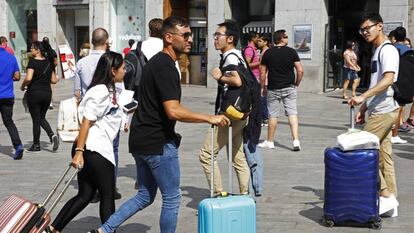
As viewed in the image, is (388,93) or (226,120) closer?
(226,120)

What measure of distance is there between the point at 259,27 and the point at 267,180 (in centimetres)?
1467

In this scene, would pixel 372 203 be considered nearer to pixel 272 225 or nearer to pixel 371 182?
pixel 371 182

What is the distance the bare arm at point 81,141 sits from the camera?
4930mm

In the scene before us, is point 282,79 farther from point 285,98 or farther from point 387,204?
point 387,204

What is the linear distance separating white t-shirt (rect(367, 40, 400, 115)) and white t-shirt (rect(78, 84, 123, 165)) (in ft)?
8.23

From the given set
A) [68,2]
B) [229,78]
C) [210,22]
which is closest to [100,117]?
[229,78]

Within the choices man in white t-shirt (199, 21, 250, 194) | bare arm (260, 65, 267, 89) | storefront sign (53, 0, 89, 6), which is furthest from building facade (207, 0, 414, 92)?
man in white t-shirt (199, 21, 250, 194)

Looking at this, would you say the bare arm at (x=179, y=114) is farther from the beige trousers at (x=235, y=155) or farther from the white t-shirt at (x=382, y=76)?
the white t-shirt at (x=382, y=76)

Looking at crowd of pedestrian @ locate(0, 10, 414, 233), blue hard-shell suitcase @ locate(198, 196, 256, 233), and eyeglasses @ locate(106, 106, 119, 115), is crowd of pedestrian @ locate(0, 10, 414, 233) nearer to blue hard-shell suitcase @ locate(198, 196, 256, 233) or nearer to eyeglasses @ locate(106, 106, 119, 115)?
eyeglasses @ locate(106, 106, 119, 115)

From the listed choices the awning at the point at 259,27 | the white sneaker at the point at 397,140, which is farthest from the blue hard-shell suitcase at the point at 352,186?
the awning at the point at 259,27

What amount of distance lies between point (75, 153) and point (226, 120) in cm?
125

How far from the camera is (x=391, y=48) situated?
5938 millimetres

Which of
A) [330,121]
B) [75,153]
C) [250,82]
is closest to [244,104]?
[250,82]

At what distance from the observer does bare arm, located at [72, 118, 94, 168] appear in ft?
16.2
